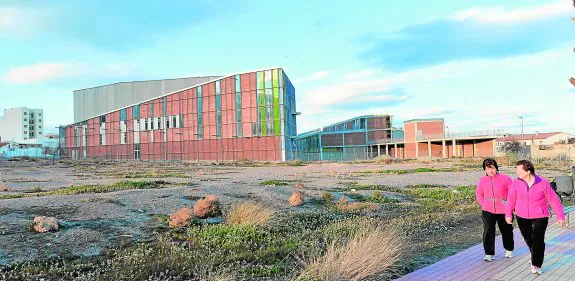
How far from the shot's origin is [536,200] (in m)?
6.38

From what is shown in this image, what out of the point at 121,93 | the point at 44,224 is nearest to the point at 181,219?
the point at 44,224

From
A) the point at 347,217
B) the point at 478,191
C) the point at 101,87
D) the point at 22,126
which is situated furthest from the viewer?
the point at 22,126

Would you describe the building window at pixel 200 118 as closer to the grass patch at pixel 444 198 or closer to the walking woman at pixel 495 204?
the grass patch at pixel 444 198

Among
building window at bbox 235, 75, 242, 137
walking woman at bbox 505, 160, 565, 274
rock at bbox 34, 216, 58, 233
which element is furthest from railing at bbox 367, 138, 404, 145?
rock at bbox 34, 216, 58, 233

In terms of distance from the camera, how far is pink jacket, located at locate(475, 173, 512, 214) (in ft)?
23.7

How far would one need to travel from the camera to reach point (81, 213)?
33.8ft

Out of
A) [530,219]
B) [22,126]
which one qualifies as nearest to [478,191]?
[530,219]

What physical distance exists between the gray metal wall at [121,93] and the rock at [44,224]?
281 ft

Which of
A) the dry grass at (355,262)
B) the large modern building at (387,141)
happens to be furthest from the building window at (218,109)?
the dry grass at (355,262)

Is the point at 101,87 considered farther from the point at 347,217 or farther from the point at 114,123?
the point at 347,217

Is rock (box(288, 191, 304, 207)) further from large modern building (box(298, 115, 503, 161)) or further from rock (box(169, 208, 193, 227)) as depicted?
large modern building (box(298, 115, 503, 161))

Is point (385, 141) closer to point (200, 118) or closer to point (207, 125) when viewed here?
point (207, 125)

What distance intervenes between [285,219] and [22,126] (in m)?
179

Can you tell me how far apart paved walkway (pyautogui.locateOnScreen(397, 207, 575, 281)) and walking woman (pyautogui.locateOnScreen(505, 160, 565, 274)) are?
0.94 ft
